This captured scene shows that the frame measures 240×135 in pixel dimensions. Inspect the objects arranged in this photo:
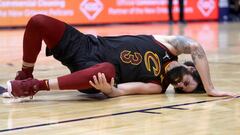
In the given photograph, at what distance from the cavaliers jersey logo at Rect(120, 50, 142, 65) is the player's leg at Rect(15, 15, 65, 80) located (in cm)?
38

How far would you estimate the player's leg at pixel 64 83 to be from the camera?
3.21 metres

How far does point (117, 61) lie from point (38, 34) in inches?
19.0

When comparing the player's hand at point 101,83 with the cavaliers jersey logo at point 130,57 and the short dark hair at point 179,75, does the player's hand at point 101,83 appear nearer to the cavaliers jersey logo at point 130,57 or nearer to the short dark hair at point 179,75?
the cavaliers jersey logo at point 130,57

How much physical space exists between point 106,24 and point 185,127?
1070cm

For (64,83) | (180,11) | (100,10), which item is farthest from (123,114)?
(180,11)

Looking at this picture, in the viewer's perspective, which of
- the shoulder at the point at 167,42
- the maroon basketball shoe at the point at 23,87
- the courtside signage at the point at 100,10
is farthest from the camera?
the courtside signage at the point at 100,10

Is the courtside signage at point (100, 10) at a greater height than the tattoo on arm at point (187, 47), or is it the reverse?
the tattoo on arm at point (187, 47)

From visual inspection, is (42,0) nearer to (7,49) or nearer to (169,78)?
(7,49)

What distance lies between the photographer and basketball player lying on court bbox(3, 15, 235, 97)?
3.28 meters

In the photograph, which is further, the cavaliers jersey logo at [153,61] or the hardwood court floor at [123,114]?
the cavaliers jersey logo at [153,61]

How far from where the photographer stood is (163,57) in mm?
3600

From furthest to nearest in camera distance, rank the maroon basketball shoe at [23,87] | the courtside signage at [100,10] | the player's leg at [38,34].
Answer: the courtside signage at [100,10]
the player's leg at [38,34]
the maroon basketball shoe at [23,87]

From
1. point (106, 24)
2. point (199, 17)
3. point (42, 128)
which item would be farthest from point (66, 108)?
point (199, 17)

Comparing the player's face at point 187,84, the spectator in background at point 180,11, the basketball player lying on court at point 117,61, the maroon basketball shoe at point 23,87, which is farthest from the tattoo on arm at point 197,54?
the spectator in background at point 180,11
